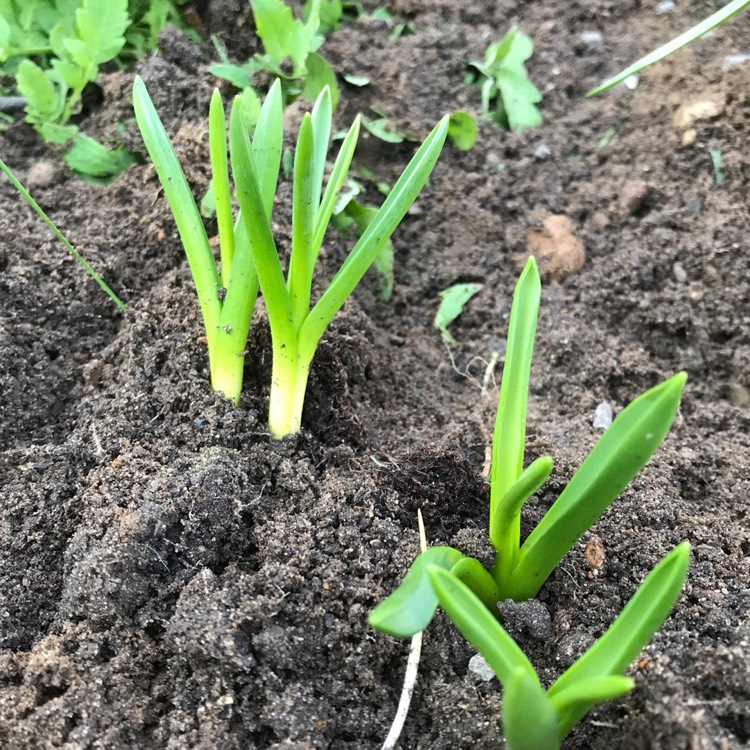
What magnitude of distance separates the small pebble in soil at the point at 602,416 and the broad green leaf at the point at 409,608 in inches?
27.0

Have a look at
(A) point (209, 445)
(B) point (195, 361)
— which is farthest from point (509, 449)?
(B) point (195, 361)

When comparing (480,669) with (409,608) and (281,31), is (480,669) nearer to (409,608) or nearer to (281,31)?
(409,608)

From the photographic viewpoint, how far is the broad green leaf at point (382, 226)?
3.22 feet

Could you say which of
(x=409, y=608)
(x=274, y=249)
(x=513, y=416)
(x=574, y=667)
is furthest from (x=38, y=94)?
(x=574, y=667)

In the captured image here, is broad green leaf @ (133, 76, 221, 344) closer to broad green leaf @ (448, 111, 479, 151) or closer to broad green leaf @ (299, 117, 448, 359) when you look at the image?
broad green leaf @ (299, 117, 448, 359)

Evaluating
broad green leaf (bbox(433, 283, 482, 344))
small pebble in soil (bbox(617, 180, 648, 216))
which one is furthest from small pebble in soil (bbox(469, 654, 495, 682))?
small pebble in soil (bbox(617, 180, 648, 216))

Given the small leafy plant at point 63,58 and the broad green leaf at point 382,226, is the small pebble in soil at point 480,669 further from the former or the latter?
the small leafy plant at point 63,58

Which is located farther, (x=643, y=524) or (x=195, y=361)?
(x=195, y=361)

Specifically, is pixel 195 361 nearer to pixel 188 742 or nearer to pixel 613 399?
pixel 188 742

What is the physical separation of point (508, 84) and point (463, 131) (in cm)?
31

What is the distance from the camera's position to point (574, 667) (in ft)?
2.35

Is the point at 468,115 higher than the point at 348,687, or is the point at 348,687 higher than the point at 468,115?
the point at 468,115

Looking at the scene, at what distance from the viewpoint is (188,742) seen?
830mm

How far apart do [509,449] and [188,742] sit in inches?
21.1
